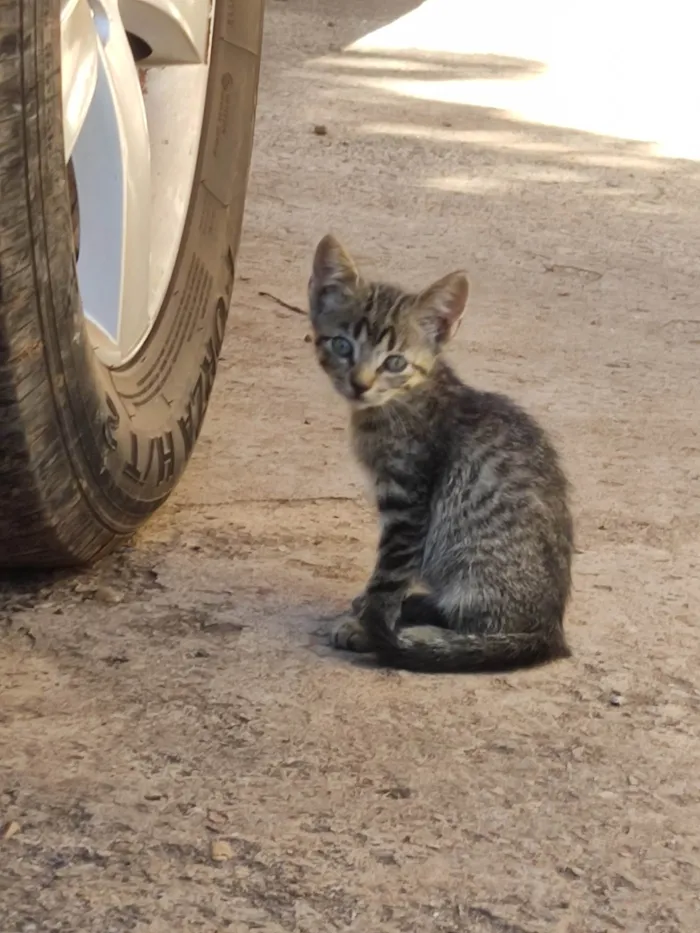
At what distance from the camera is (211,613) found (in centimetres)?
258

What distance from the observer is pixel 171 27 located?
309cm

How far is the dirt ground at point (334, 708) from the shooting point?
1857 mm

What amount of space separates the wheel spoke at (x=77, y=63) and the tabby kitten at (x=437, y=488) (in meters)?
0.49

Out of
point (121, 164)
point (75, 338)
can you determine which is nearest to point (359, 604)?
point (75, 338)

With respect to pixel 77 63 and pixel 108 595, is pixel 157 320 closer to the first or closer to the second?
pixel 77 63

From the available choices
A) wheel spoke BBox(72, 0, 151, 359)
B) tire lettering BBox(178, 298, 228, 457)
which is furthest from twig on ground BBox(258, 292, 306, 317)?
wheel spoke BBox(72, 0, 151, 359)

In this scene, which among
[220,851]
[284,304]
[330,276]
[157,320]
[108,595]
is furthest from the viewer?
[284,304]

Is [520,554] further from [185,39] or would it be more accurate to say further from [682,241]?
[682,241]

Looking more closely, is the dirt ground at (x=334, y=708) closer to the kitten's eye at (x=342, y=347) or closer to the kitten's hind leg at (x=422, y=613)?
the kitten's hind leg at (x=422, y=613)

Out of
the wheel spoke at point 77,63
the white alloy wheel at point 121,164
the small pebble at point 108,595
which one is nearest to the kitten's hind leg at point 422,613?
the small pebble at point 108,595

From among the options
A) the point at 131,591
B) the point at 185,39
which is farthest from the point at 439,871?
the point at 185,39

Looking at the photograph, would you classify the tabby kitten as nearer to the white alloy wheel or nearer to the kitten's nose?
the kitten's nose

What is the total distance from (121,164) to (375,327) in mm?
617

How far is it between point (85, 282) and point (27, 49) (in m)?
0.87
